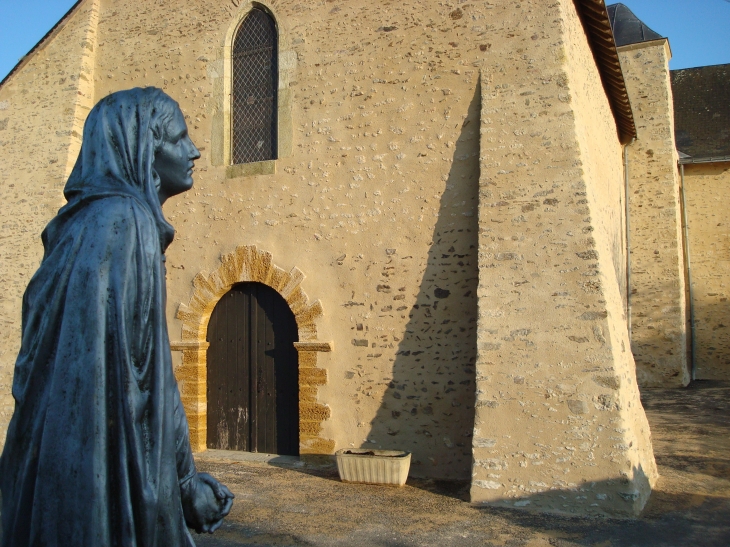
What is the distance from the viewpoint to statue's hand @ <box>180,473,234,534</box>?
1627 mm

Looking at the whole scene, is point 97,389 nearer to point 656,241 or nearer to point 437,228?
point 437,228

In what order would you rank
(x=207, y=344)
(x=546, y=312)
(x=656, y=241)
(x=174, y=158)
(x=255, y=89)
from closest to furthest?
(x=174, y=158) → (x=546, y=312) → (x=207, y=344) → (x=255, y=89) → (x=656, y=241)

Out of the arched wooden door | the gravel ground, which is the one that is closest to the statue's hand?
the gravel ground

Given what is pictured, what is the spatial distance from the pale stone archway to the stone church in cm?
3

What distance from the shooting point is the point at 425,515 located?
5.60 m

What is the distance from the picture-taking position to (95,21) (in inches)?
365

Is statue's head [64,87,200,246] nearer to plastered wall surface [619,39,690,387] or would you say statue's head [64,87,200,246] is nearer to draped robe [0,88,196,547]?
draped robe [0,88,196,547]

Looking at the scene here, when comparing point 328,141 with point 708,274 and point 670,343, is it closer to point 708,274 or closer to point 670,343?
point 670,343

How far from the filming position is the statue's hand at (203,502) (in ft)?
5.34

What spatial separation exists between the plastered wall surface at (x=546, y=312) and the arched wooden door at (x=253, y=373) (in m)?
2.63

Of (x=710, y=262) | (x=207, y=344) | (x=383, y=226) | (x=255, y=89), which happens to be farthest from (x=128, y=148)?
(x=710, y=262)

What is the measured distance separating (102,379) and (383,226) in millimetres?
6059

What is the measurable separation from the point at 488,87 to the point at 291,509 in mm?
4671

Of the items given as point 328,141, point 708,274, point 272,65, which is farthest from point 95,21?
point 708,274
